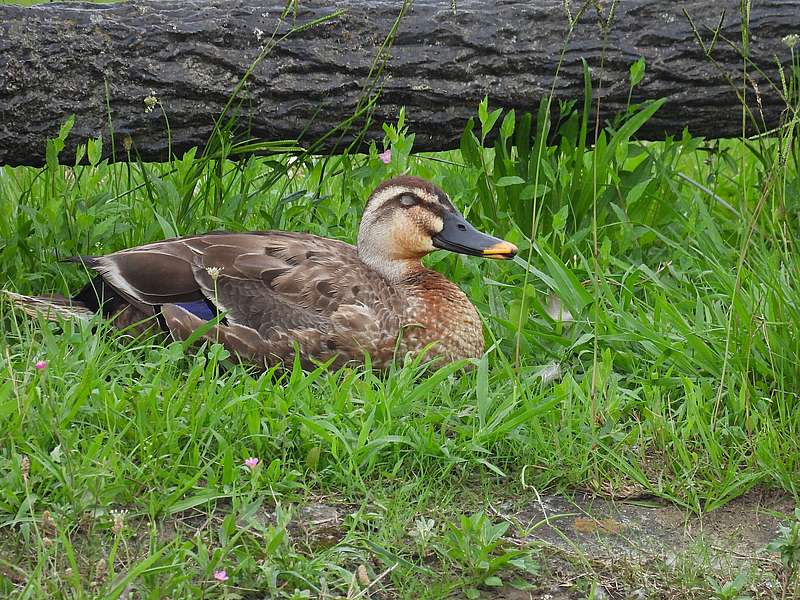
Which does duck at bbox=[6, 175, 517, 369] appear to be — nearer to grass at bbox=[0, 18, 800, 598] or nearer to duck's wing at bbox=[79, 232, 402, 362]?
duck's wing at bbox=[79, 232, 402, 362]

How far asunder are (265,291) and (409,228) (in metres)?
0.67

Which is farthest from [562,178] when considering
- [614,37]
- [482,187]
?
[614,37]

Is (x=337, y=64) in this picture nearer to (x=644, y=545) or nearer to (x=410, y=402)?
(x=410, y=402)

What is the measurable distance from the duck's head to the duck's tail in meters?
1.18

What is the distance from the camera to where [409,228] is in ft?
15.3

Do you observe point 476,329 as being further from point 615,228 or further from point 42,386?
point 42,386

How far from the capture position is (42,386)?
3.45 m

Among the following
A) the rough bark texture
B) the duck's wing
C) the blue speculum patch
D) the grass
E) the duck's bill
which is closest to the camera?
the grass

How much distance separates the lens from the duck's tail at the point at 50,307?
437 cm

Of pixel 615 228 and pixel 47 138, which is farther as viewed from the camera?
pixel 615 228

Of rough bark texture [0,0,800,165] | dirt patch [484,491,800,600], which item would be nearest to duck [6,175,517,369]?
rough bark texture [0,0,800,165]

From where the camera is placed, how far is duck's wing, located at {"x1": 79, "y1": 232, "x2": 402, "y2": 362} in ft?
14.2

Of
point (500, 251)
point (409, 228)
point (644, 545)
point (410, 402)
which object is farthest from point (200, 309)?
point (644, 545)

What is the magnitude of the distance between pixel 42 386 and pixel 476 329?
1.77 m
